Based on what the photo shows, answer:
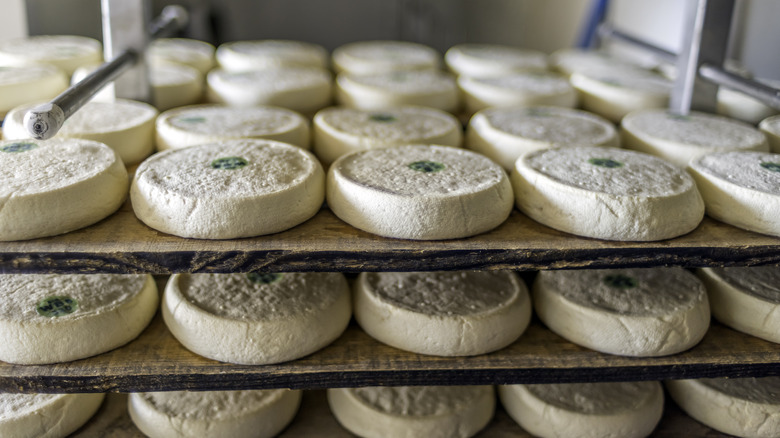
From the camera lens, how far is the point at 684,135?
1615mm

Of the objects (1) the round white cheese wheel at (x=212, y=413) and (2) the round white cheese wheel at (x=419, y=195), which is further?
(1) the round white cheese wheel at (x=212, y=413)

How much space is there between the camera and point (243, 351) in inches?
49.2

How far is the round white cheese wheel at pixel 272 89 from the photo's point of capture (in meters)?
1.88

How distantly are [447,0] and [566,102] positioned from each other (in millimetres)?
2185

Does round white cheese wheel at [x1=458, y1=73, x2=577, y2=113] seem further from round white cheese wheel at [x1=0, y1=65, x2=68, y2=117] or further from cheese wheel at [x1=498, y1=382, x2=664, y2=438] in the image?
round white cheese wheel at [x1=0, y1=65, x2=68, y2=117]

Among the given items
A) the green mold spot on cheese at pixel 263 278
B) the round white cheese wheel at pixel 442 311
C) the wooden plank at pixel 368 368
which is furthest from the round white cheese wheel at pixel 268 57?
the wooden plank at pixel 368 368

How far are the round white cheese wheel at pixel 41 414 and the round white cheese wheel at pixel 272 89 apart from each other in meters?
0.94

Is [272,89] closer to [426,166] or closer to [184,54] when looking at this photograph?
[184,54]

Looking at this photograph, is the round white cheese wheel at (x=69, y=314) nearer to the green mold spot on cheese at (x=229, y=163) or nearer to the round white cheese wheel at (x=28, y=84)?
the green mold spot on cheese at (x=229, y=163)

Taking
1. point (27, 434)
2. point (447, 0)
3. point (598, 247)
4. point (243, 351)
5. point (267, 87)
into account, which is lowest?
point (27, 434)

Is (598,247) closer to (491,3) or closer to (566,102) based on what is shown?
(566,102)

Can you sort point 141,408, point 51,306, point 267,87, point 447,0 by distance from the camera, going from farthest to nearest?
point 447,0, point 267,87, point 141,408, point 51,306

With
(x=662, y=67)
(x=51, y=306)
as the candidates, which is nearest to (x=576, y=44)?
(x=662, y=67)

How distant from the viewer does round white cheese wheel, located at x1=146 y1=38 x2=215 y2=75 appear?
2248 mm
